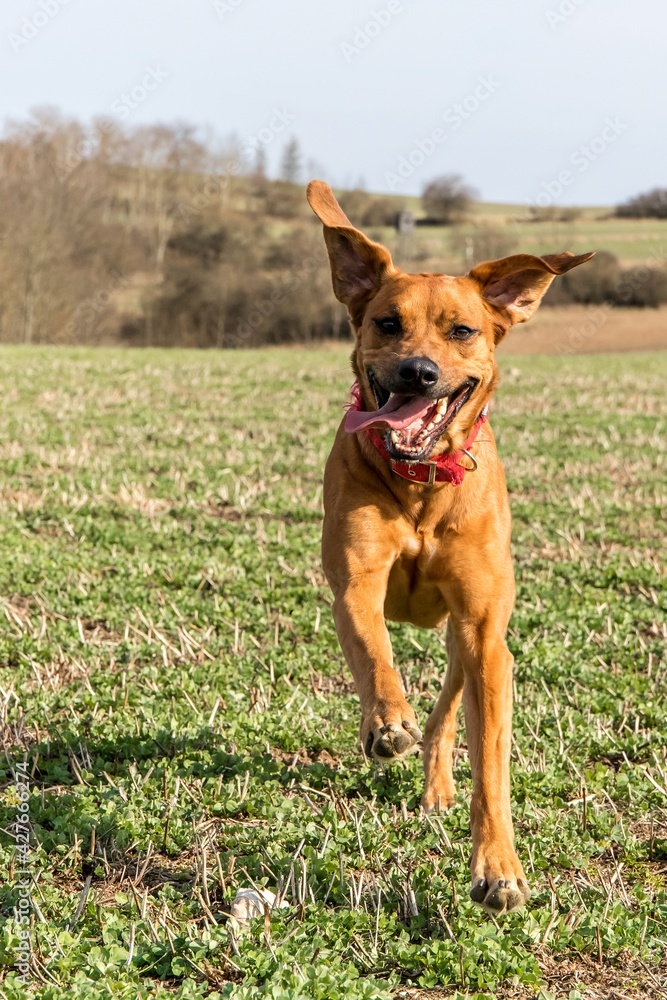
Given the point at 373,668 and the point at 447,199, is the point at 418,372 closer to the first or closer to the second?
the point at 373,668

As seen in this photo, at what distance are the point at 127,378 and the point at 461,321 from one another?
15.4 metres

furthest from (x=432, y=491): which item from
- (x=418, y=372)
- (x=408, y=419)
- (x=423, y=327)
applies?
(x=423, y=327)

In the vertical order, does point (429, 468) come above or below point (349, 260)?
below

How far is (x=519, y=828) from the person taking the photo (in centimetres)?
373

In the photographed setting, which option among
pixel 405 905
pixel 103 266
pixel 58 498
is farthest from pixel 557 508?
pixel 103 266

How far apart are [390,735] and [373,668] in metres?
0.38

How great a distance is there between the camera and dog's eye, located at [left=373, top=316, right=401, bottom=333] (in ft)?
13.0

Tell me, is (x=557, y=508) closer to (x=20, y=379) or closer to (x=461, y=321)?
(x=461, y=321)

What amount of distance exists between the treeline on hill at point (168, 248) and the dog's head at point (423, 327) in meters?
35.4

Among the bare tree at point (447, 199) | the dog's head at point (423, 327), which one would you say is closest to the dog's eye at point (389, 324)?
the dog's head at point (423, 327)

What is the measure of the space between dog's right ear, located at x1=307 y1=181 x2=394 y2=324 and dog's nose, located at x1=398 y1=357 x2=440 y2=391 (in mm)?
739

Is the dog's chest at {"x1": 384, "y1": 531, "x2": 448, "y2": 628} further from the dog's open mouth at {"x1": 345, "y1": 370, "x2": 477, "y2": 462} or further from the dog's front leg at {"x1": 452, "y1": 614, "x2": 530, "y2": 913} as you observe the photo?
the dog's open mouth at {"x1": 345, "y1": 370, "x2": 477, "y2": 462}

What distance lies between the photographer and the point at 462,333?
4.02 m

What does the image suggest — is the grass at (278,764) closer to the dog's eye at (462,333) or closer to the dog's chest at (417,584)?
the dog's chest at (417,584)
